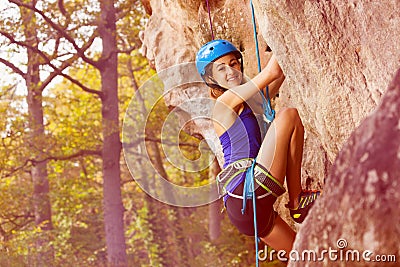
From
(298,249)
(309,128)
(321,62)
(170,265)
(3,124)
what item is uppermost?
(3,124)

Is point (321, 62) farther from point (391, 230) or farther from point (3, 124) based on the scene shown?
point (3, 124)

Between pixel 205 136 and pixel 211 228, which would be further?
pixel 211 228

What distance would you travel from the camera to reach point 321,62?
414 centimetres

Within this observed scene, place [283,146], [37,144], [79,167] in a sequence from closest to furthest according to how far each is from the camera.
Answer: [283,146]
[37,144]
[79,167]

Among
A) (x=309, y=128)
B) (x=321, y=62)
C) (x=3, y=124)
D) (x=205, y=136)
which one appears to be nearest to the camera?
(x=321, y=62)

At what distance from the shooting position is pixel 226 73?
14.8 feet

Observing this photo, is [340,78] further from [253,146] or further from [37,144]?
[37,144]

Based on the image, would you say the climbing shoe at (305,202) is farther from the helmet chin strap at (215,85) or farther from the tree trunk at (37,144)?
the tree trunk at (37,144)

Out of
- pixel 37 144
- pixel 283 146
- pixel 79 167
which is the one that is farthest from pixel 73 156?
pixel 283 146

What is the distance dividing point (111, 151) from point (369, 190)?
35.1 ft

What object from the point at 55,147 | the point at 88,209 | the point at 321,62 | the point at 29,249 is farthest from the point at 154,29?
the point at 88,209

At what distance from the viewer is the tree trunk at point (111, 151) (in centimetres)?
1308

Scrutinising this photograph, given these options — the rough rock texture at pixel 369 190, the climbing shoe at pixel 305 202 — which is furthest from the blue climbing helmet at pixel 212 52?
the rough rock texture at pixel 369 190

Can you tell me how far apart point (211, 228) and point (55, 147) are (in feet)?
14.4
